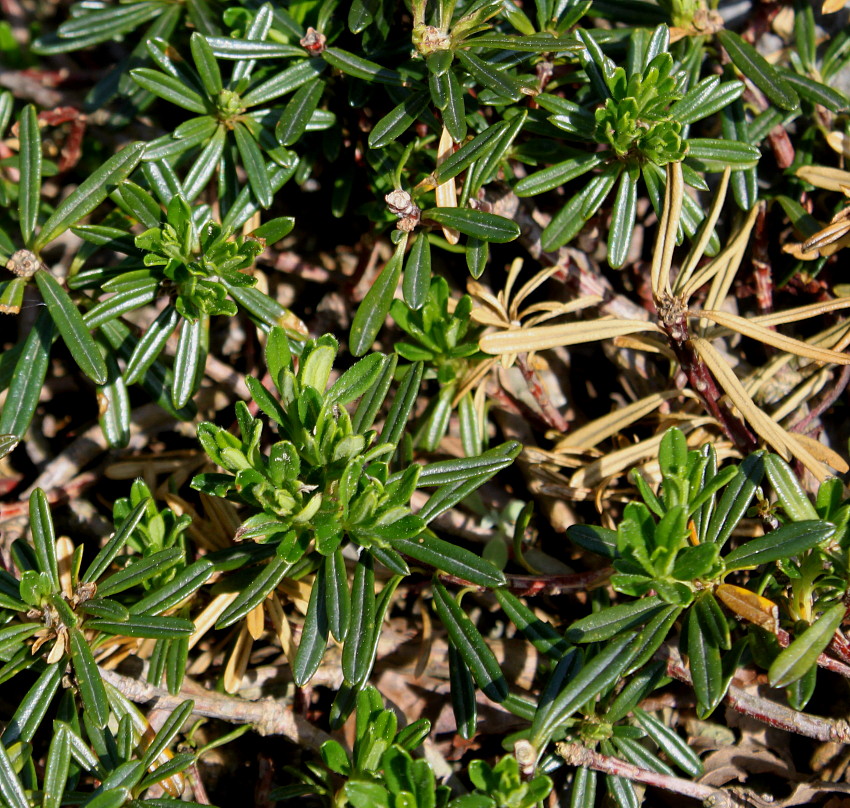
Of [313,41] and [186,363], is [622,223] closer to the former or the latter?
[313,41]

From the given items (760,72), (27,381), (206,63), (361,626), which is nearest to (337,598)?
Answer: (361,626)

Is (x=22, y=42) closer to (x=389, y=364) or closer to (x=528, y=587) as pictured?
(x=389, y=364)

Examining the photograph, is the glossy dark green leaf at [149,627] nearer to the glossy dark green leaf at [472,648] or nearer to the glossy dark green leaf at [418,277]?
the glossy dark green leaf at [472,648]

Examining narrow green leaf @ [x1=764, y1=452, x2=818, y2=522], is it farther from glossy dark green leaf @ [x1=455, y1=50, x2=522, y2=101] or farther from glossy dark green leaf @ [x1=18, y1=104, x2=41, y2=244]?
glossy dark green leaf @ [x1=18, y1=104, x2=41, y2=244]

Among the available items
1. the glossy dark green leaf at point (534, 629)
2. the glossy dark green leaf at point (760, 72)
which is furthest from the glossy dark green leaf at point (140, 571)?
the glossy dark green leaf at point (760, 72)

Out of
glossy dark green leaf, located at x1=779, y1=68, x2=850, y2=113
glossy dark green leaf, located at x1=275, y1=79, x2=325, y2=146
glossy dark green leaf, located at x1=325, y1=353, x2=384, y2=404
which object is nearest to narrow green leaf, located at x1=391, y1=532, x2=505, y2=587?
glossy dark green leaf, located at x1=325, y1=353, x2=384, y2=404

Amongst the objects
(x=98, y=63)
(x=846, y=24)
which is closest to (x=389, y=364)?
(x=846, y=24)
